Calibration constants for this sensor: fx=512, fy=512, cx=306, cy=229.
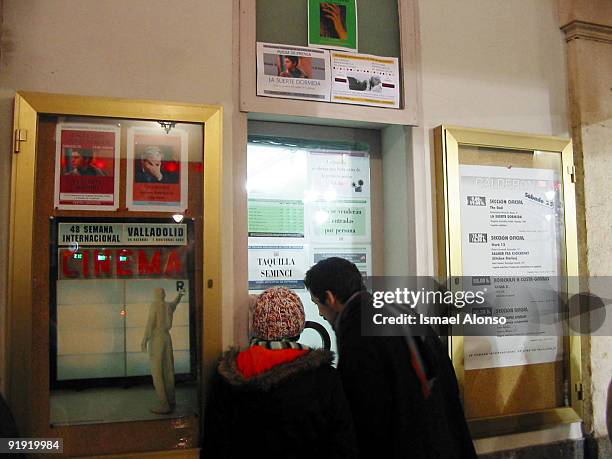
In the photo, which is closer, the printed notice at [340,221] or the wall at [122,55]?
the wall at [122,55]

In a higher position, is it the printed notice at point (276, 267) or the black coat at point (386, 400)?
the printed notice at point (276, 267)

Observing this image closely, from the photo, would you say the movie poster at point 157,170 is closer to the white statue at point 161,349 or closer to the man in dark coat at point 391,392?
the white statue at point 161,349

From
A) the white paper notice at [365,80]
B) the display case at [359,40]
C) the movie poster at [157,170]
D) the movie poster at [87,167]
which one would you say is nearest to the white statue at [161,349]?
the movie poster at [157,170]

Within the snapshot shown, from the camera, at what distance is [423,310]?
9.98 feet

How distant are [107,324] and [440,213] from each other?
192cm

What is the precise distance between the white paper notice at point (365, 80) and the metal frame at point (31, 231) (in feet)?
2.72

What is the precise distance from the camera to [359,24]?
9.84 feet

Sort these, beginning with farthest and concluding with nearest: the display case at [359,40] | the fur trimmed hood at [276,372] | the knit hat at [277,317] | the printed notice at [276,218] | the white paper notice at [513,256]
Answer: the white paper notice at [513,256]
the printed notice at [276,218]
the display case at [359,40]
the knit hat at [277,317]
the fur trimmed hood at [276,372]

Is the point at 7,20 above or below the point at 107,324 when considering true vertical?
above

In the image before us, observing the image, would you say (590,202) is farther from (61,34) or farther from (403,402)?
(61,34)

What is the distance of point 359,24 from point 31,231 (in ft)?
6.85

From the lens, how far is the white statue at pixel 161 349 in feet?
8.24

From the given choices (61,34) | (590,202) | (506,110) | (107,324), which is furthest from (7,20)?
(590,202)

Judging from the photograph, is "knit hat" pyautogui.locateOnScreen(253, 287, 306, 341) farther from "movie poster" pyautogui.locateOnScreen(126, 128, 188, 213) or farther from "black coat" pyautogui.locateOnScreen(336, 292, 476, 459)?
"movie poster" pyautogui.locateOnScreen(126, 128, 188, 213)
